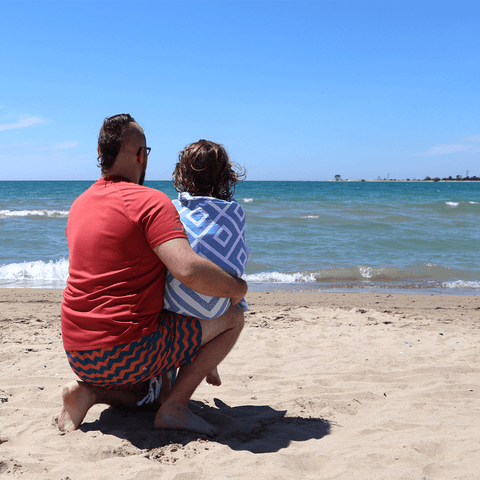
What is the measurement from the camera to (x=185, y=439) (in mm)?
2152

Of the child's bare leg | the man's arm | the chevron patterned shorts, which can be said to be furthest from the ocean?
the man's arm

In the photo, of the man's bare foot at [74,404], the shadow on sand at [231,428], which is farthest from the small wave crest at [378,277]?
the man's bare foot at [74,404]

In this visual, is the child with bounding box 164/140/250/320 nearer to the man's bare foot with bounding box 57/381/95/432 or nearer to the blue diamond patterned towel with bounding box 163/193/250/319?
the blue diamond patterned towel with bounding box 163/193/250/319

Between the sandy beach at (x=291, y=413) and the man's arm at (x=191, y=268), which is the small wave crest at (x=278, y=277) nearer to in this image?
the sandy beach at (x=291, y=413)

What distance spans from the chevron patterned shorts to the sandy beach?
307 mm

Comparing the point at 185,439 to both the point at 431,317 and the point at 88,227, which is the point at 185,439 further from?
the point at 431,317

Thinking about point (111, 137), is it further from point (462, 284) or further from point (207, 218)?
point (462, 284)

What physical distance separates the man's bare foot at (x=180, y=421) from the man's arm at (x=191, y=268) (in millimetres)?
670

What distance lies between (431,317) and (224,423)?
3.40 m

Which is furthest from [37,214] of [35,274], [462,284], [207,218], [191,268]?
[191,268]

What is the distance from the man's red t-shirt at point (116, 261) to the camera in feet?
6.24

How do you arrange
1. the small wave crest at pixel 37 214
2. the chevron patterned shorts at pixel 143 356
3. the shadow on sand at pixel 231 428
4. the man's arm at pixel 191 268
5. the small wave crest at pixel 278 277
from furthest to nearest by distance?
the small wave crest at pixel 37 214 < the small wave crest at pixel 278 277 < the shadow on sand at pixel 231 428 < the chevron patterned shorts at pixel 143 356 < the man's arm at pixel 191 268

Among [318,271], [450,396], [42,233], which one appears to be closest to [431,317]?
[450,396]

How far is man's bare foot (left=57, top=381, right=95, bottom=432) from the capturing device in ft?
7.10
